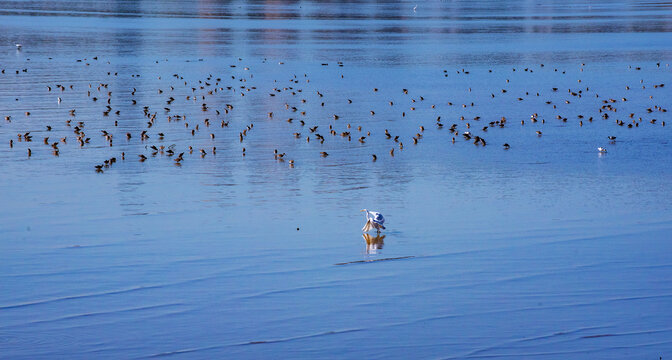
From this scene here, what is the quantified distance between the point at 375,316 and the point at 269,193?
8.26m

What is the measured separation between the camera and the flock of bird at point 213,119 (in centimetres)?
2812

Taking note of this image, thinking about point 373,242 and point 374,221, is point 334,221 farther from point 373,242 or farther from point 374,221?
point 373,242

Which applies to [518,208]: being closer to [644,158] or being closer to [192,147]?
[644,158]

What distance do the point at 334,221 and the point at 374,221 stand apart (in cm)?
154

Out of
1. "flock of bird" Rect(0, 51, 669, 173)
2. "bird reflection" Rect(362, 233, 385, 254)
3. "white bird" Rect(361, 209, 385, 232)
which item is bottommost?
"bird reflection" Rect(362, 233, 385, 254)

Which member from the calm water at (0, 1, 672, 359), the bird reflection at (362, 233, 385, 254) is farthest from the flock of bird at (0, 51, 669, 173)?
the bird reflection at (362, 233, 385, 254)

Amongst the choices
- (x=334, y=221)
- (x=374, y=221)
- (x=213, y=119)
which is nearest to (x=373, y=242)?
(x=374, y=221)

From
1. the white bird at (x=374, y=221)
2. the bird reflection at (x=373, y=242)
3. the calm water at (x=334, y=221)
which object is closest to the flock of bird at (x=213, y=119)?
the calm water at (x=334, y=221)

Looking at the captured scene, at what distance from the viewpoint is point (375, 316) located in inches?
559

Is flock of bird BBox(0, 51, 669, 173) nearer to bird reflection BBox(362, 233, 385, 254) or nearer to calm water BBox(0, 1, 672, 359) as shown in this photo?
calm water BBox(0, 1, 672, 359)

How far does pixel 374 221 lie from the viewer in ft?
59.4

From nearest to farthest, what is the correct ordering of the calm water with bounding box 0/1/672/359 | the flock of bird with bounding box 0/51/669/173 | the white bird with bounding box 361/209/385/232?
the calm water with bounding box 0/1/672/359
the white bird with bounding box 361/209/385/232
the flock of bird with bounding box 0/51/669/173

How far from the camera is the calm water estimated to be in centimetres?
1363

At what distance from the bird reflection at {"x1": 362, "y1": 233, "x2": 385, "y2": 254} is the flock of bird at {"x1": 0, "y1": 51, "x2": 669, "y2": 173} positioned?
24.2 feet
